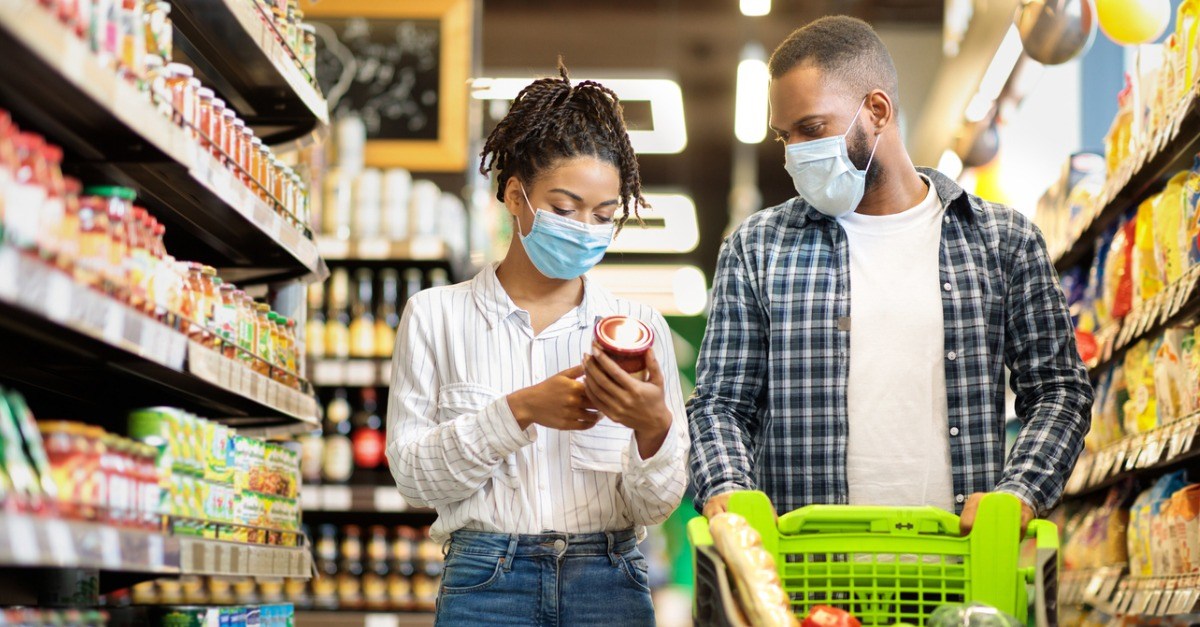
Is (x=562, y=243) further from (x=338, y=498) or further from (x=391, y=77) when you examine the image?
(x=391, y=77)

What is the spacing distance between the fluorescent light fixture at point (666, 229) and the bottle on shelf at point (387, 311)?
604 cm

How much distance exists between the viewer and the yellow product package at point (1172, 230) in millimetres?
3562

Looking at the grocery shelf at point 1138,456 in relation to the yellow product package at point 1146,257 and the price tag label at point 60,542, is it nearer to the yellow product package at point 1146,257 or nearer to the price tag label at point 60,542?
the yellow product package at point 1146,257

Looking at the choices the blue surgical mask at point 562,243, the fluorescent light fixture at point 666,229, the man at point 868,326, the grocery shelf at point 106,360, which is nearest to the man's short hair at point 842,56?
the man at point 868,326

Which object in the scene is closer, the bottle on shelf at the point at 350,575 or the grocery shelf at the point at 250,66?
the grocery shelf at the point at 250,66

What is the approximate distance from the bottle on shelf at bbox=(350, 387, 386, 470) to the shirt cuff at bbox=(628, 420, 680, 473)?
176 inches

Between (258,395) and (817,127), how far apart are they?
4.64 ft

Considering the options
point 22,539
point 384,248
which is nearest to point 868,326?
point 22,539

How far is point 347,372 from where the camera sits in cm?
658

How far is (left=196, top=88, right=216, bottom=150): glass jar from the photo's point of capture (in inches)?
111

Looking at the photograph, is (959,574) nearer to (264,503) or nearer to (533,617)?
(533,617)

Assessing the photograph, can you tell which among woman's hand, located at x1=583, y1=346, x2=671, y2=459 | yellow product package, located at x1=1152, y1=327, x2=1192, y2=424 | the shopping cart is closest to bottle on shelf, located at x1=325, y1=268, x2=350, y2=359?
yellow product package, located at x1=1152, y1=327, x2=1192, y2=424

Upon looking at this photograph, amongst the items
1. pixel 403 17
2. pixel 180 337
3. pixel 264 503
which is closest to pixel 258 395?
pixel 264 503

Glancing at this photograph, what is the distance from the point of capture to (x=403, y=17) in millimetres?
7516
